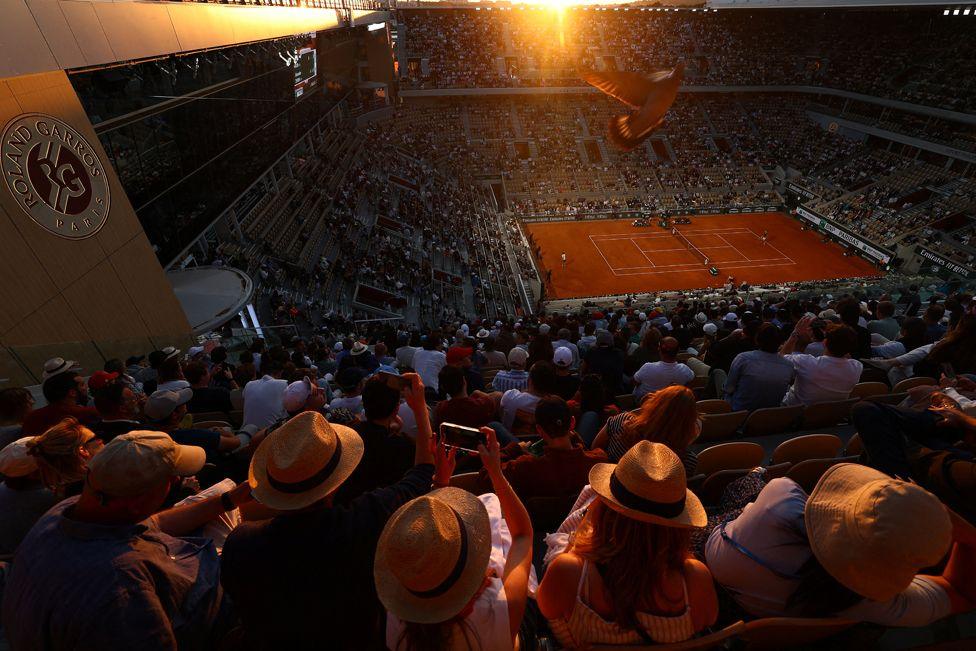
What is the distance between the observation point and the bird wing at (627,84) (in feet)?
28.0

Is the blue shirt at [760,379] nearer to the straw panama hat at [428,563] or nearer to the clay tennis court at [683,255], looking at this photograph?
the straw panama hat at [428,563]

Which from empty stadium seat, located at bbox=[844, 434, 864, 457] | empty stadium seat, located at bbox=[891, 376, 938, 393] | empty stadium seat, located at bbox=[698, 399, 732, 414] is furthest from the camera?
empty stadium seat, located at bbox=[891, 376, 938, 393]

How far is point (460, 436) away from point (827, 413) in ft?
15.4

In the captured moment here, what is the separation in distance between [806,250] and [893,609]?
35075mm

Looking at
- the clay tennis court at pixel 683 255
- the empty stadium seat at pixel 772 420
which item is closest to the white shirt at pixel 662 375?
the empty stadium seat at pixel 772 420

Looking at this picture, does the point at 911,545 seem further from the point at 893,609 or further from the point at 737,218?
the point at 737,218

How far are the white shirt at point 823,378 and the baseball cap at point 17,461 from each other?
6723mm

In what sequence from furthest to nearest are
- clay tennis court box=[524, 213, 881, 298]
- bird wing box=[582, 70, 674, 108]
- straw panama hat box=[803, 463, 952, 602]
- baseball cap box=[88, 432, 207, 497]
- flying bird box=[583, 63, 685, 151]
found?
clay tennis court box=[524, 213, 881, 298]
bird wing box=[582, 70, 674, 108]
flying bird box=[583, 63, 685, 151]
baseball cap box=[88, 432, 207, 497]
straw panama hat box=[803, 463, 952, 602]

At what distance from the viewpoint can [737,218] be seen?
116ft

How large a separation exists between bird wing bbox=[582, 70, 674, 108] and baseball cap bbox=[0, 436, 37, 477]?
897 cm

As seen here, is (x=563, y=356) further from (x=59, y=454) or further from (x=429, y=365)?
(x=59, y=454)

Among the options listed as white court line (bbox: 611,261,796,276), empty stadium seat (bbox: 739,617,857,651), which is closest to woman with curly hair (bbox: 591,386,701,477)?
empty stadium seat (bbox: 739,617,857,651)

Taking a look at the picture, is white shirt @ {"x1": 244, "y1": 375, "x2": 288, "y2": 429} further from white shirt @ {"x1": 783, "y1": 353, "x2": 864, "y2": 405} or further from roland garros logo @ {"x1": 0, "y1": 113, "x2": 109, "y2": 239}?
roland garros logo @ {"x1": 0, "y1": 113, "x2": 109, "y2": 239}

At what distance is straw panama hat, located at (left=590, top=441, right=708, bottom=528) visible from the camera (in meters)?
1.99
